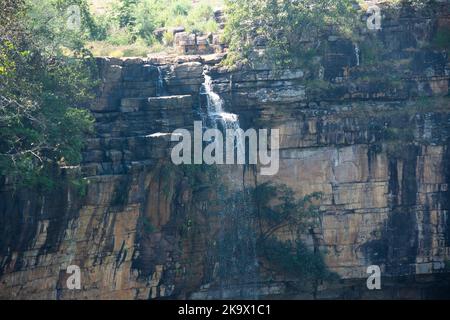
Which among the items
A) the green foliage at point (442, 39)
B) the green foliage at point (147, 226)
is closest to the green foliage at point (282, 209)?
the green foliage at point (147, 226)

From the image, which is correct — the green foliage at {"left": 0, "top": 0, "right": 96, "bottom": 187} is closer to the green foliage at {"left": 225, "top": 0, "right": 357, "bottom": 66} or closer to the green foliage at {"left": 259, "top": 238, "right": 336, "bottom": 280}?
the green foliage at {"left": 225, "top": 0, "right": 357, "bottom": 66}

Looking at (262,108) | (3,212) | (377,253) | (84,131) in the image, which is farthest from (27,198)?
(377,253)

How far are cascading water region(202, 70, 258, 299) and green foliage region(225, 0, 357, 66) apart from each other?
207cm

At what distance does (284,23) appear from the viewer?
33.8 metres

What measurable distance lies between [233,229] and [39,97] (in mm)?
7536

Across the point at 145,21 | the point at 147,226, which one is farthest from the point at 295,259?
the point at 145,21

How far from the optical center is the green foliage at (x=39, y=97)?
91.5 feet

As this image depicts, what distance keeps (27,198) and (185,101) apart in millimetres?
6113

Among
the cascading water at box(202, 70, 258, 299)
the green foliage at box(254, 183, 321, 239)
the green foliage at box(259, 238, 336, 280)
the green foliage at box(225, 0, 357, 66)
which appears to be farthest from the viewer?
the green foliage at box(225, 0, 357, 66)

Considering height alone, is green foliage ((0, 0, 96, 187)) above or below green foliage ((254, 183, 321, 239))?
above

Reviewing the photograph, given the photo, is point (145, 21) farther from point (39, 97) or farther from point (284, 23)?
point (39, 97)

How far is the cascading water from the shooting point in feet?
106

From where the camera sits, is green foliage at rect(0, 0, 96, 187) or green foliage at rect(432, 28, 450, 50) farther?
green foliage at rect(432, 28, 450, 50)

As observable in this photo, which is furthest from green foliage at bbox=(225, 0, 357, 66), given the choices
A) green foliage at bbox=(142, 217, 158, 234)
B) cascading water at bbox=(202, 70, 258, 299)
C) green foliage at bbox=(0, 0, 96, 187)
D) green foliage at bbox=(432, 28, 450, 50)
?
green foliage at bbox=(142, 217, 158, 234)
